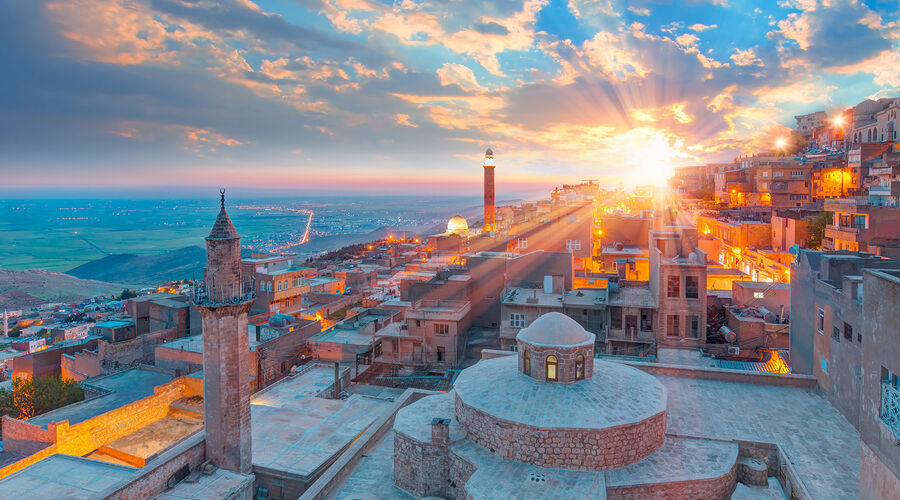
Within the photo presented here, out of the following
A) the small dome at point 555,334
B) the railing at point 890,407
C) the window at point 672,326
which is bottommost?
the window at point 672,326

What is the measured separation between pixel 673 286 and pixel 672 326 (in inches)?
85.3

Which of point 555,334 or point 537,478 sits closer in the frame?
point 537,478

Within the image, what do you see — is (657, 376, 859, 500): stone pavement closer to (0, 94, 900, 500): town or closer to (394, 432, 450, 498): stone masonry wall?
(0, 94, 900, 500): town

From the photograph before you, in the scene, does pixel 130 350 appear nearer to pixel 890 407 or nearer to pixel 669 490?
pixel 669 490

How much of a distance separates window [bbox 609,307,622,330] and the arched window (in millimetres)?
12952

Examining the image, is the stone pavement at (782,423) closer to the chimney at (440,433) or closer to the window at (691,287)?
the window at (691,287)

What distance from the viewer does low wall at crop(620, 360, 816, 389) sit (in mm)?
18781

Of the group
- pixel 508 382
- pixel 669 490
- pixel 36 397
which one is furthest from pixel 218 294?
pixel 36 397

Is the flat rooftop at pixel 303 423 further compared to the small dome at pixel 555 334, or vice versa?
the flat rooftop at pixel 303 423

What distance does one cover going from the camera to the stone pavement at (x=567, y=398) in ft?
44.1

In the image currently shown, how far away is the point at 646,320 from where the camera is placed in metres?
26.5

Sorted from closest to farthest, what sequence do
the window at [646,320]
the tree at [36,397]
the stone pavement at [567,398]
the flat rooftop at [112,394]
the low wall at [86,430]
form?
the stone pavement at [567,398] < the low wall at [86,430] < the flat rooftop at [112,394] < the window at [646,320] < the tree at [36,397]

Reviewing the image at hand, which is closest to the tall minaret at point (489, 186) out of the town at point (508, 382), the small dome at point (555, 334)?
the town at point (508, 382)

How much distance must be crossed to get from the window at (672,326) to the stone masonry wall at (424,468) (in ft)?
54.4
